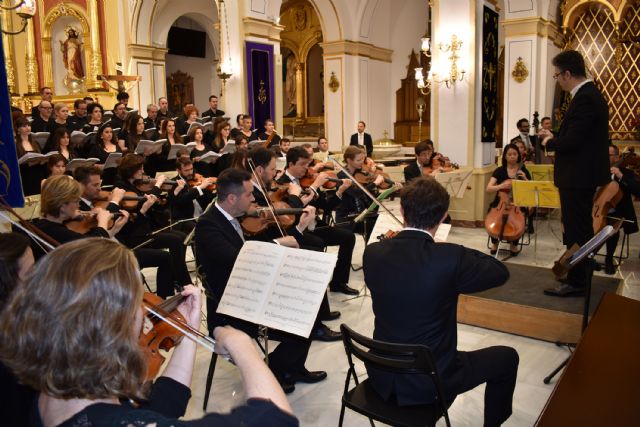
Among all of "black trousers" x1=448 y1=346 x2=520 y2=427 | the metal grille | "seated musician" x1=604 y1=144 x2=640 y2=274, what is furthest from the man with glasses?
the metal grille

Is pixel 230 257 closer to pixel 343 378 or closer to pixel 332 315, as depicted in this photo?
pixel 343 378

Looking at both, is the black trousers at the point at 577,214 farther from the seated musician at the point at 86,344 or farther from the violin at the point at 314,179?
the seated musician at the point at 86,344

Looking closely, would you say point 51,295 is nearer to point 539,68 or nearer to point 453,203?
point 453,203

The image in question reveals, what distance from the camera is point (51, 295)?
3.41ft

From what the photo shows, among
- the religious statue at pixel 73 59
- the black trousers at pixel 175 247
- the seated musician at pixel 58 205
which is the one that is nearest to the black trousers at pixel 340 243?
the black trousers at pixel 175 247

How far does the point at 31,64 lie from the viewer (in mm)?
13820

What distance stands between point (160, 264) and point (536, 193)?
367 cm

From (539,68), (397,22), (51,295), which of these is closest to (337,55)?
(397,22)

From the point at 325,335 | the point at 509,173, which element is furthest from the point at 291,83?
the point at 325,335

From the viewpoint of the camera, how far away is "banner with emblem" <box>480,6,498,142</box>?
25.6ft

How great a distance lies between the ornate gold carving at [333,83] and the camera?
12.9 m

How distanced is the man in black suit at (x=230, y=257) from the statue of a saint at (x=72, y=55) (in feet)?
39.3

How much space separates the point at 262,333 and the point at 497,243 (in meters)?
3.97

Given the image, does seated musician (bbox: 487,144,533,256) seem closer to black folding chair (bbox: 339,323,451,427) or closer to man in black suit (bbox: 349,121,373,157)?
black folding chair (bbox: 339,323,451,427)
